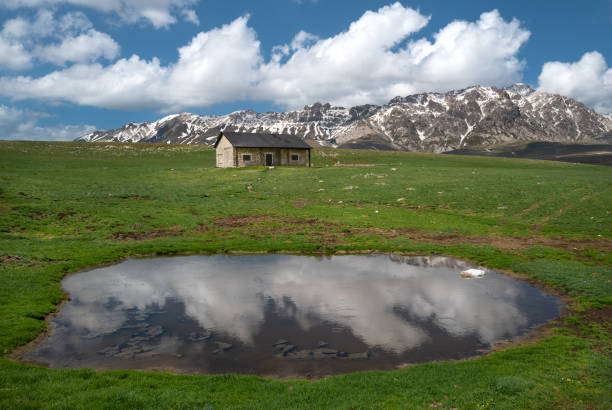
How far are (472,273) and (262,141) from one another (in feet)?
225

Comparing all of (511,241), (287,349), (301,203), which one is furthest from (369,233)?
(287,349)

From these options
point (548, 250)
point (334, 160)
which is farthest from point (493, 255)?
point (334, 160)

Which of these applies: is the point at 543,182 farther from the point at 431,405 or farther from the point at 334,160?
the point at 334,160

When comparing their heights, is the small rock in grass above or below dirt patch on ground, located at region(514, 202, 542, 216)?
below

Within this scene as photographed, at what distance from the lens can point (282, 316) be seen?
1560 cm

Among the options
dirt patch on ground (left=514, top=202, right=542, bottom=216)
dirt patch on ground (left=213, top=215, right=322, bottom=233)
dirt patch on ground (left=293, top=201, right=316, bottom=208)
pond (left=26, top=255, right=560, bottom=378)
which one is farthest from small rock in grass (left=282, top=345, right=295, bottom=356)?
dirt patch on ground (left=514, top=202, right=542, bottom=216)

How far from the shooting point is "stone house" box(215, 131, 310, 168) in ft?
267

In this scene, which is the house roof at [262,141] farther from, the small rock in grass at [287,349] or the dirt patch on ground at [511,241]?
the small rock in grass at [287,349]

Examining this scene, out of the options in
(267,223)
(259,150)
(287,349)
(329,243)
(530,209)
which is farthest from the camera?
(259,150)

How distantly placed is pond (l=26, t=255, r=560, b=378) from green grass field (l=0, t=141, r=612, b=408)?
113cm

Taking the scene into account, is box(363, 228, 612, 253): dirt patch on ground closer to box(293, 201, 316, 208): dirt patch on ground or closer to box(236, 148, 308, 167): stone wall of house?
box(293, 201, 316, 208): dirt patch on ground

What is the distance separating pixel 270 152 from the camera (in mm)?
84375

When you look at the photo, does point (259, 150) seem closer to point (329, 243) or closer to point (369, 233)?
point (369, 233)

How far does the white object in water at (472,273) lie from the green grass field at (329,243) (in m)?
2.34
